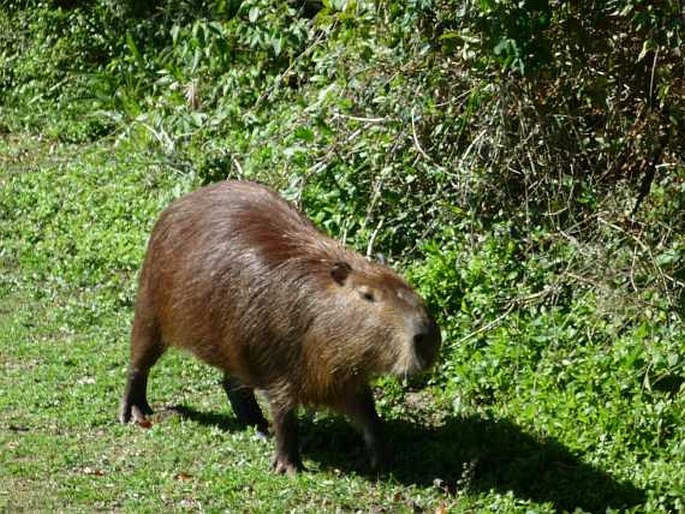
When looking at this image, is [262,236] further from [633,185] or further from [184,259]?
[633,185]

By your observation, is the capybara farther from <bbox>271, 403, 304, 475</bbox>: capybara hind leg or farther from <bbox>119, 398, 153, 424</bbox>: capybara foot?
<bbox>119, 398, 153, 424</bbox>: capybara foot

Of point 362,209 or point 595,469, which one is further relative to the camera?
point 362,209

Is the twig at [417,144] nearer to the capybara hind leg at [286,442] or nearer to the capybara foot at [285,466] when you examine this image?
the capybara hind leg at [286,442]

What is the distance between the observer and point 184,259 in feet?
24.3

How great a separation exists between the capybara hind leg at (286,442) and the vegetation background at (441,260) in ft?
0.41

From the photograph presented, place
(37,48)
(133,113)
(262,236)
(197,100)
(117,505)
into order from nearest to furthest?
1. (117,505)
2. (262,236)
3. (197,100)
4. (133,113)
5. (37,48)

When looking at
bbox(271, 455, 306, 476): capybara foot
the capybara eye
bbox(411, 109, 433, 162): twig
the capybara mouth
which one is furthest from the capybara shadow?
bbox(411, 109, 433, 162): twig

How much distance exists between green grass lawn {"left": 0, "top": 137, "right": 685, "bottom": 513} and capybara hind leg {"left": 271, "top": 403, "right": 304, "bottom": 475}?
0.26 feet

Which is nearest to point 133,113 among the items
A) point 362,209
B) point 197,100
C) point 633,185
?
point 197,100

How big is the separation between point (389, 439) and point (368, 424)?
1.30 feet

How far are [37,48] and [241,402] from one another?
8459 millimetres

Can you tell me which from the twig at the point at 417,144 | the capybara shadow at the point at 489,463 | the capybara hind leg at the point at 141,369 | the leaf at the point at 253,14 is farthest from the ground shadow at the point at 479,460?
the leaf at the point at 253,14

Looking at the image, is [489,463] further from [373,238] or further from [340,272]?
[373,238]

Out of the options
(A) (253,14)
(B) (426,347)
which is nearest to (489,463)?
(B) (426,347)
